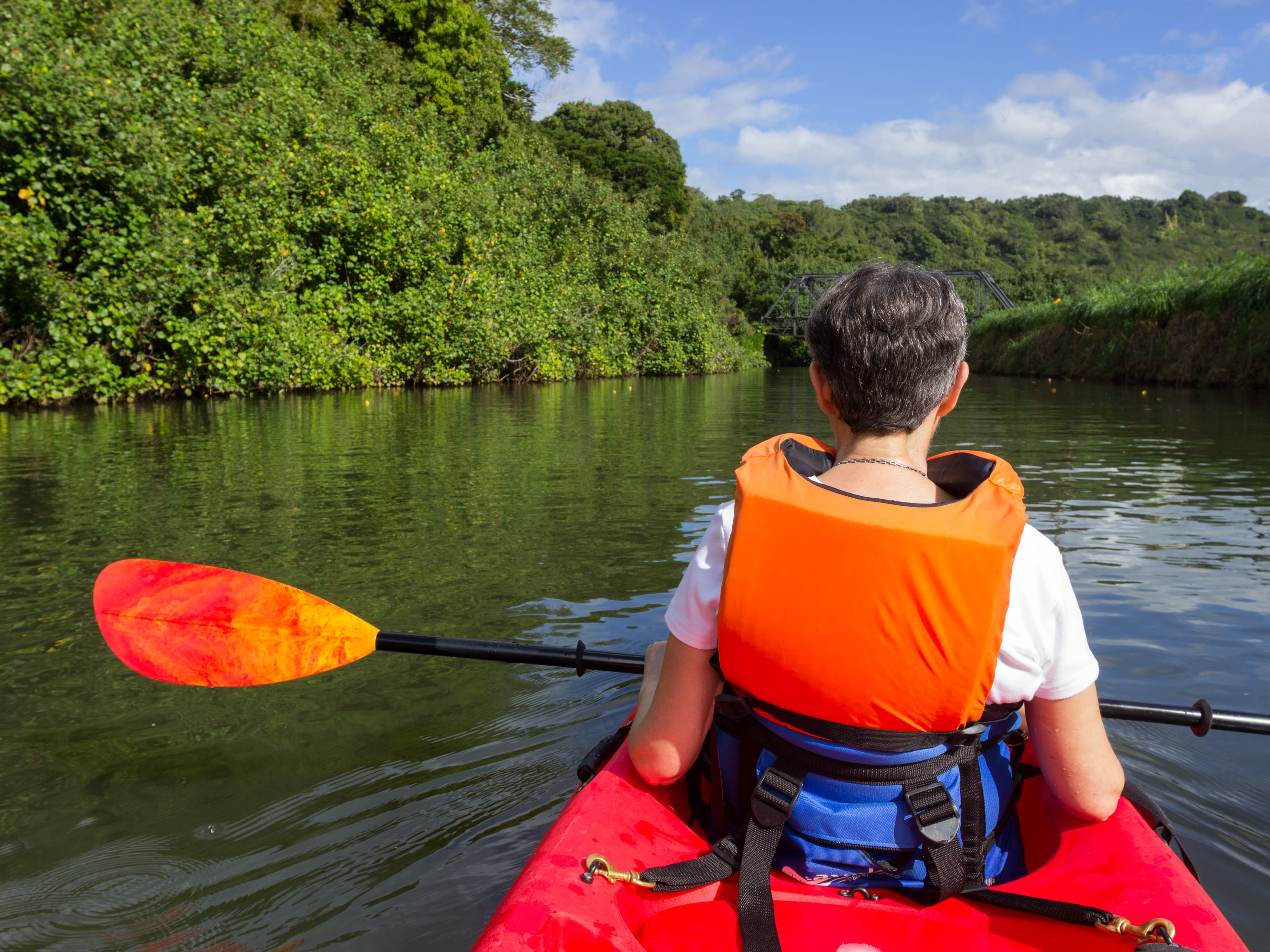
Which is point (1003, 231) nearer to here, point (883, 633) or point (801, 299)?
point (801, 299)

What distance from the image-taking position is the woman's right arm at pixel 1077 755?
61.2 inches

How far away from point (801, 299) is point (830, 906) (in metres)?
59.3

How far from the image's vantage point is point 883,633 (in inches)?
55.7

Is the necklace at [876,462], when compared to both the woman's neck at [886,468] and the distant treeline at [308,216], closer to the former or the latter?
the woman's neck at [886,468]

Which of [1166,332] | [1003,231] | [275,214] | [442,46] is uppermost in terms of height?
[1003,231]

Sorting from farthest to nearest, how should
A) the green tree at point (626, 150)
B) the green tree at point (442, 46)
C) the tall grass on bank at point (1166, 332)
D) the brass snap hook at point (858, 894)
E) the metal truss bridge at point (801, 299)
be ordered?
the metal truss bridge at point (801, 299) < the green tree at point (626, 150) < the green tree at point (442, 46) < the tall grass on bank at point (1166, 332) < the brass snap hook at point (858, 894)

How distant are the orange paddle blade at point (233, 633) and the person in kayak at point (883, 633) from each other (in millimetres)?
1722

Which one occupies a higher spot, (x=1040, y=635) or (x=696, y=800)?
(x=1040, y=635)

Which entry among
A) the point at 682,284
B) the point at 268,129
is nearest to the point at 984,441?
the point at 268,129

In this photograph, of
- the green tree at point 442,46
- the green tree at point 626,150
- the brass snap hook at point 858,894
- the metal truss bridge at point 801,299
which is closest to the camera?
the brass snap hook at point 858,894

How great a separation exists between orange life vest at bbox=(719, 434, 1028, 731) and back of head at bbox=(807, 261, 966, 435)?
159 millimetres

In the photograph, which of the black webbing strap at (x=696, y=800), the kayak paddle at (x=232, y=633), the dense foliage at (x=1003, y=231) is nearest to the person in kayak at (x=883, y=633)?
the black webbing strap at (x=696, y=800)

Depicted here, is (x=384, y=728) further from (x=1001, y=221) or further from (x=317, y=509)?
(x=1001, y=221)

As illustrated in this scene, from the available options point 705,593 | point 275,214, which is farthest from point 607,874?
point 275,214
